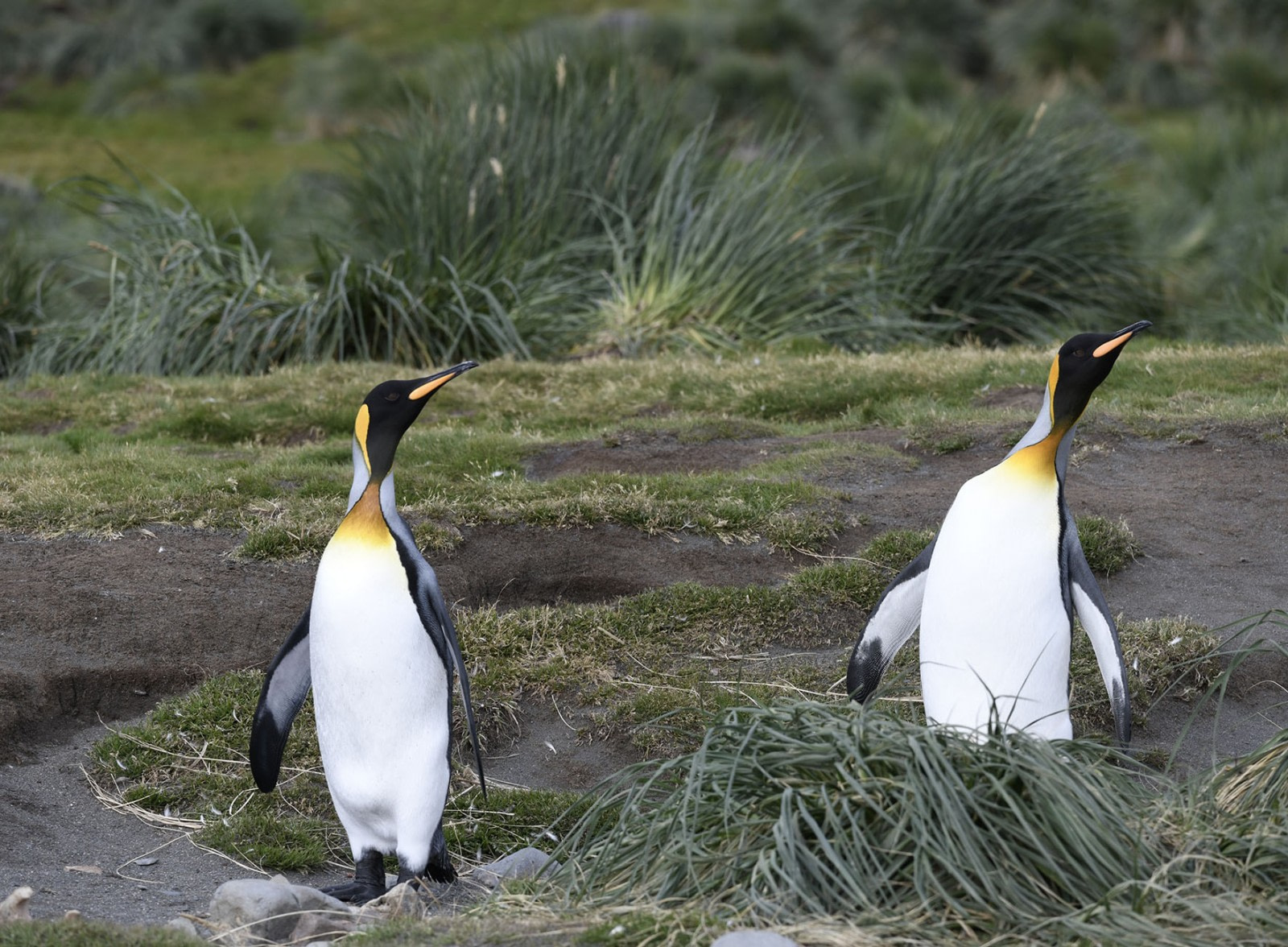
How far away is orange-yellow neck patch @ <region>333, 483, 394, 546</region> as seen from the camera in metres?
3.97

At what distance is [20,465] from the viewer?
259 inches

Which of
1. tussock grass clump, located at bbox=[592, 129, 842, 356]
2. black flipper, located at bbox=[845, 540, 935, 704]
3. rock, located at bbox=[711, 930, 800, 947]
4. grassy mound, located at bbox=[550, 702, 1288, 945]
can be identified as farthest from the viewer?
tussock grass clump, located at bbox=[592, 129, 842, 356]

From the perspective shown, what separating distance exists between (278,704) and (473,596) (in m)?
1.47

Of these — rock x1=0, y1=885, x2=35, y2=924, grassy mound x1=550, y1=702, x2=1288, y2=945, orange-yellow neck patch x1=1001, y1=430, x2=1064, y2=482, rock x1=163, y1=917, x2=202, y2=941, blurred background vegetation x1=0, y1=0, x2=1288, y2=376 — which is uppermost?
orange-yellow neck patch x1=1001, y1=430, x2=1064, y2=482

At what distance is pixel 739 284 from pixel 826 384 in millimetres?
2339

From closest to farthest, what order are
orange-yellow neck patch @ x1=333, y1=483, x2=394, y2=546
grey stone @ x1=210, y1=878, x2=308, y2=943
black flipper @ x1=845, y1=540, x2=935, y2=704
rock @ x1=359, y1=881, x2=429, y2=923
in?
1. grey stone @ x1=210, y1=878, x2=308, y2=943
2. rock @ x1=359, y1=881, x2=429, y2=923
3. orange-yellow neck patch @ x1=333, y1=483, x2=394, y2=546
4. black flipper @ x1=845, y1=540, x2=935, y2=704

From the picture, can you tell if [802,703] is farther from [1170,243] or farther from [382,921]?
[1170,243]

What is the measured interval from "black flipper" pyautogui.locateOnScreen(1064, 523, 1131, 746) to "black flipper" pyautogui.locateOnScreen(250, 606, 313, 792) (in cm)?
218

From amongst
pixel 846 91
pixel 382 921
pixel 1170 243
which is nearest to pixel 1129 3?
pixel 846 91

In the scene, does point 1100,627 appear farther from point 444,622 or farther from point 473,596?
point 473,596

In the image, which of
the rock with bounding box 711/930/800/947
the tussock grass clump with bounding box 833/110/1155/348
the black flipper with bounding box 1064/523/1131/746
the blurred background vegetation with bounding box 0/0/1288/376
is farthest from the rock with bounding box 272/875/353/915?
the tussock grass clump with bounding box 833/110/1155/348

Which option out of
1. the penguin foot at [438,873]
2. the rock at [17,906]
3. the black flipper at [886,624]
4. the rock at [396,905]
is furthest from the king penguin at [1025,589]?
the rock at [17,906]

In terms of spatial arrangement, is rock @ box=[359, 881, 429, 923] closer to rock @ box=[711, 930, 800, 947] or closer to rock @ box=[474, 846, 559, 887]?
rock @ box=[474, 846, 559, 887]

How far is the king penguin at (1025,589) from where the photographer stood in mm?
4062
